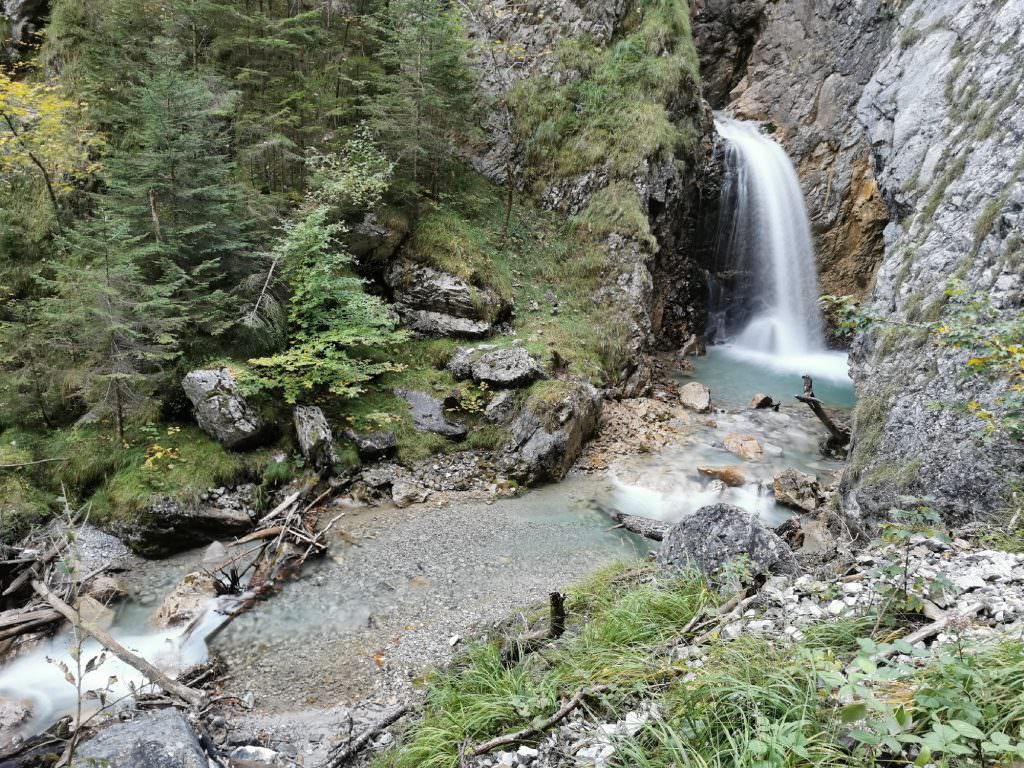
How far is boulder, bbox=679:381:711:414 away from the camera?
1159 cm

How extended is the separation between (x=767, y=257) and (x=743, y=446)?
30.2ft

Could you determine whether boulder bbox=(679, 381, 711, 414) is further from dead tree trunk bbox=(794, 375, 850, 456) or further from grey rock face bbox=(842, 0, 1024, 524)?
grey rock face bbox=(842, 0, 1024, 524)

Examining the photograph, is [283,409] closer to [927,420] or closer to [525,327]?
[525,327]

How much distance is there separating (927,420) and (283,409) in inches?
336

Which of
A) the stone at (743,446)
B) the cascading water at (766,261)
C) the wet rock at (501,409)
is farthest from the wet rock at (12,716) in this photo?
the cascading water at (766,261)

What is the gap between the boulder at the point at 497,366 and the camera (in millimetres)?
9500

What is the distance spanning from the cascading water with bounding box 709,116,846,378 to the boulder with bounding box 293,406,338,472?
1298 centimetres

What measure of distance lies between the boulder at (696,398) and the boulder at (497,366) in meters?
4.14

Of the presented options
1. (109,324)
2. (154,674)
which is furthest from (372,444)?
(154,674)

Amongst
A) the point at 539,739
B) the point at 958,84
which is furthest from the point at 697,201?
the point at 539,739

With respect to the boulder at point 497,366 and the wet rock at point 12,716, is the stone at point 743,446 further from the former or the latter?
the wet rock at point 12,716

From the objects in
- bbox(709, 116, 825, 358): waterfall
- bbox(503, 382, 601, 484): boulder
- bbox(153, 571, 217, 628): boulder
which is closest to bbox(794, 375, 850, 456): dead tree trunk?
bbox(503, 382, 601, 484): boulder

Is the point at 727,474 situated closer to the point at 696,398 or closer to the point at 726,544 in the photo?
the point at 696,398

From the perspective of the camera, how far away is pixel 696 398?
11820mm
